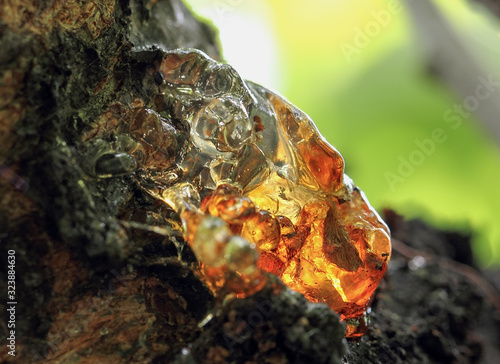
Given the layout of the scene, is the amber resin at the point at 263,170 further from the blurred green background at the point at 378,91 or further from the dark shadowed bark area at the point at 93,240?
the blurred green background at the point at 378,91

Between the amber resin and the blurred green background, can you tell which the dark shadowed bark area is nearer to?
the amber resin

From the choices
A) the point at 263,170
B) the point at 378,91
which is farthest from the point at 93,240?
the point at 378,91

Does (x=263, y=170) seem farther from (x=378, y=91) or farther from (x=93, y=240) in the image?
(x=378, y=91)

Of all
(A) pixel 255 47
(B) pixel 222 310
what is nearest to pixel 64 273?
(B) pixel 222 310

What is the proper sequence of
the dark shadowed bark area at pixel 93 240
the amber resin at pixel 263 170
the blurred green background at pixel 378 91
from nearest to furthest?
the dark shadowed bark area at pixel 93 240
the amber resin at pixel 263 170
the blurred green background at pixel 378 91

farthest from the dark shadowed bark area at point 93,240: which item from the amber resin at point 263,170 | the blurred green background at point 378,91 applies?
the blurred green background at point 378,91

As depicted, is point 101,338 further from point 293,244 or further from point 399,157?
point 399,157

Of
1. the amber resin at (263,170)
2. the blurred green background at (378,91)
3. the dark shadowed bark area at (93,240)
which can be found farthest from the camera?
the blurred green background at (378,91)
